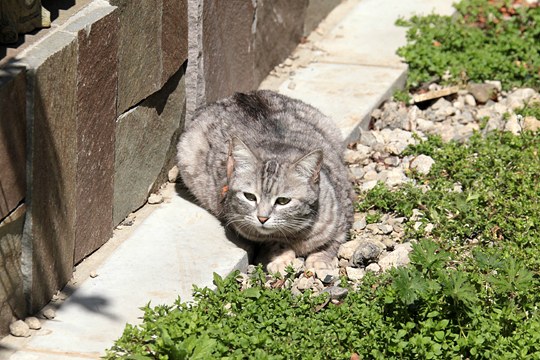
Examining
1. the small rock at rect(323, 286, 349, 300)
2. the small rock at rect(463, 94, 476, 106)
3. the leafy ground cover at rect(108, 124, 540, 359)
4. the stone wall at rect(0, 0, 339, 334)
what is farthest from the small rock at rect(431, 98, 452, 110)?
the small rock at rect(323, 286, 349, 300)

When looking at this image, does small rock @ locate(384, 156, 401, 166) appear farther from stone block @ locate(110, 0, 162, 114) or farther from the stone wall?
stone block @ locate(110, 0, 162, 114)

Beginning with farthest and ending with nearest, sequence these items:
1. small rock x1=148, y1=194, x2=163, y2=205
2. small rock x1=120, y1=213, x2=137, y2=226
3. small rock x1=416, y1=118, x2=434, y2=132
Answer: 1. small rock x1=416, y1=118, x2=434, y2=132
2. small rock x1=148, y1=194, x2=163, y2=205
3. small rock x1=120, y1=213, x2=137, y2=226

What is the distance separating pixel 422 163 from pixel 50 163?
309cm

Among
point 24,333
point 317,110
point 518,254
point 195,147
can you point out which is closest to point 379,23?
point 317,110

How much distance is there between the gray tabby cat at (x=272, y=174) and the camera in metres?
6.20

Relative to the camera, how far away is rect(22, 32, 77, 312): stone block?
198 inches

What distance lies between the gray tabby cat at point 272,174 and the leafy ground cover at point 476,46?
1.83 meters

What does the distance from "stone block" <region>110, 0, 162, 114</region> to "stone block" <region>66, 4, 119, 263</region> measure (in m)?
0.17

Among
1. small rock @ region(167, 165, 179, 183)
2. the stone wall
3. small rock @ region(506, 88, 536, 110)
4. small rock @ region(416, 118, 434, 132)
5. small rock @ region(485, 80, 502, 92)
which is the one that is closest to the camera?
the stone wall

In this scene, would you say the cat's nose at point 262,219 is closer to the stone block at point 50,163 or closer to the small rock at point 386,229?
the small rock at point 386,229

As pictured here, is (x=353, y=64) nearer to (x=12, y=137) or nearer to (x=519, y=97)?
(x=519, y=97)

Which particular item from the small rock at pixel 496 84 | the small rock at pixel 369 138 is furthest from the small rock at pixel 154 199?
the small rock at pixel 496 84

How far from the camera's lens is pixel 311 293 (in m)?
5.73

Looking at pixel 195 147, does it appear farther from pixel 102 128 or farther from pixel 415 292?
pixel 415 292
